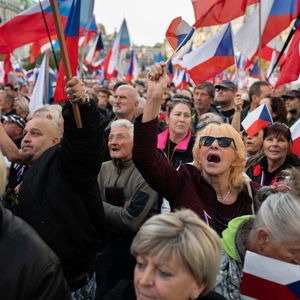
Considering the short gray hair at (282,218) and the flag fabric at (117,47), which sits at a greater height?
the flag fabric at (117,47)

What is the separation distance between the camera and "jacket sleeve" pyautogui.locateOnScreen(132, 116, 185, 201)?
240cm

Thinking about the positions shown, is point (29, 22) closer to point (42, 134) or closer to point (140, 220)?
point (42, 134)

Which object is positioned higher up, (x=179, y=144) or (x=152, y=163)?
(x=152, y=163)

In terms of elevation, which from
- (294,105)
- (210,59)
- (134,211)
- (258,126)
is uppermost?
(210,59)

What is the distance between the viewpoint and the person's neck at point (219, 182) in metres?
2.72

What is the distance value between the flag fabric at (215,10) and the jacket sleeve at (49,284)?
13.4 feet

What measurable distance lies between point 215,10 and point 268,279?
3.95 m

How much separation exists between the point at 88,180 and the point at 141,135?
39 centimetres

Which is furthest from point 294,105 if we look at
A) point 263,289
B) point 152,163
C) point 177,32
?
point 263,289

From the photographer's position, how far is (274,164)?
12.7 ft

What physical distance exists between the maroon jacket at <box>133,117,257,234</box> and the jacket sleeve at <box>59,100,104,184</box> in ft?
0.87

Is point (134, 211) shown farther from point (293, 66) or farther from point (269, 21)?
point (269, 21)

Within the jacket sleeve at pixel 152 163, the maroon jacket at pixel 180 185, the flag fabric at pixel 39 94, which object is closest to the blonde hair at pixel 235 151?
the maroon jacket at pixel 180 185

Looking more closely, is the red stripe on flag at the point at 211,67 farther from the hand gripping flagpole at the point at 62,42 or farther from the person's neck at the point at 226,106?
the hand gripping flagpole at the point at 62,42
